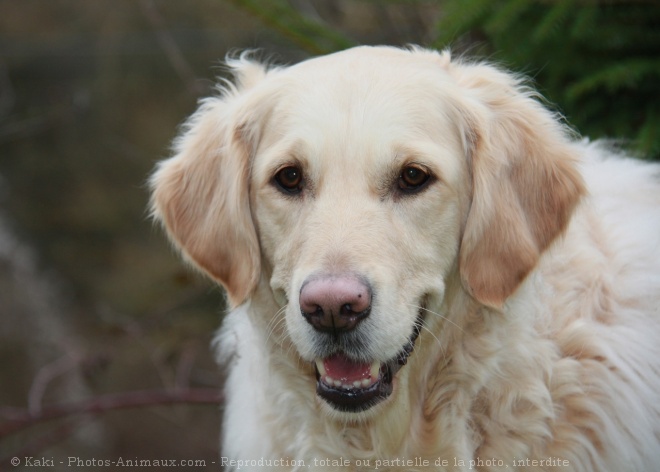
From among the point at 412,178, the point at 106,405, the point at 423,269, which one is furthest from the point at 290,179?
the point at 106,405

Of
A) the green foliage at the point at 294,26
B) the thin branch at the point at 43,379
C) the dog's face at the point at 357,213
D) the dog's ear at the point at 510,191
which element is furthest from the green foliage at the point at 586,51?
the thin branch at the point at 43,379

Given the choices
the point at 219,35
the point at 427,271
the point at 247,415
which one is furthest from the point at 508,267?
the point at 219,35

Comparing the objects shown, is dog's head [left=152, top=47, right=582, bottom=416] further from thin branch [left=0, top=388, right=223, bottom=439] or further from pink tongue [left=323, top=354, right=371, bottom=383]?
thin branch [left=0, top=388, right=223, bottom=439]

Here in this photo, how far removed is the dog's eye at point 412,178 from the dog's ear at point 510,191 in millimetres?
223

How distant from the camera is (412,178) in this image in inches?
111

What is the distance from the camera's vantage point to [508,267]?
114 inches

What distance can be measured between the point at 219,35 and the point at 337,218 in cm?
522

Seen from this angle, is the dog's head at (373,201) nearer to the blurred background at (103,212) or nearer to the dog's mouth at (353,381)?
the dog's mouth at (353,381)

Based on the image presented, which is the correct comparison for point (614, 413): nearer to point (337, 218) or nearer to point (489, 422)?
point (489, 422)

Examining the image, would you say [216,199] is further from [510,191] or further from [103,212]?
[103,212]

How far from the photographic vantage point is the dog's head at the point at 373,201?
104 inches

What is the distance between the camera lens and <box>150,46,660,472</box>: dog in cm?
278

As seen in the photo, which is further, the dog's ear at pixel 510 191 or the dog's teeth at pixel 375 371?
the dog's ear at pixel 510 191

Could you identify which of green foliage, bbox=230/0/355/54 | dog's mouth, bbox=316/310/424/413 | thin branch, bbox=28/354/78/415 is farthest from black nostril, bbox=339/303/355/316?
thin branch, bbox=28/354/78/415
